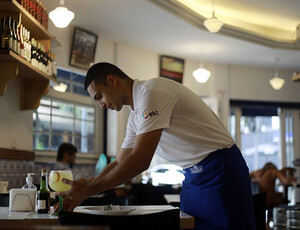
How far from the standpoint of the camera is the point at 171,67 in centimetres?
877

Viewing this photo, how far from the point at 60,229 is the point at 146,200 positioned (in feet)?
19.8

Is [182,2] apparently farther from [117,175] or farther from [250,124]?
[250,124]

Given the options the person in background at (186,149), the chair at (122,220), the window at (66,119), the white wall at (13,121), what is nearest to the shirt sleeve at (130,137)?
the person in background at (186,149)

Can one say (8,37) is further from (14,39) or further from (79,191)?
(79,191)

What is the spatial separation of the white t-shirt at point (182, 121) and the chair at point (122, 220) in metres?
0.57

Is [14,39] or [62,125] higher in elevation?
[14,39]

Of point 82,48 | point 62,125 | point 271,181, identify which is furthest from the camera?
point 271,181

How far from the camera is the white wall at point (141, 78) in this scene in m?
4.48

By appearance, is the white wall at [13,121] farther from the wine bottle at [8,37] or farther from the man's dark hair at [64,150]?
the wine bottle at [8,37]

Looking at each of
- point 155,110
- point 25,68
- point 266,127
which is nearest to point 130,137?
point 155,110

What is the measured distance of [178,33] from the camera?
7.31 metres

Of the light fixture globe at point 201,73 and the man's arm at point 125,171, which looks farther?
the light fixture globe at point 201,73

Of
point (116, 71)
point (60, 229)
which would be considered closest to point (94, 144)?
point (116, 71)

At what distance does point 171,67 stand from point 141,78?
0.83m
